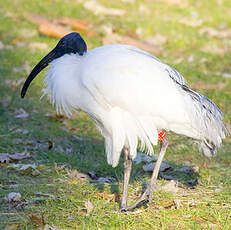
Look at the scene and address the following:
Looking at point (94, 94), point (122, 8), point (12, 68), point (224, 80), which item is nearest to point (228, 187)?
point (94, 94)

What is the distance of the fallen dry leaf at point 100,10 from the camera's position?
10.7 meters

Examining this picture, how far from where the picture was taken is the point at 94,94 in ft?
12.7

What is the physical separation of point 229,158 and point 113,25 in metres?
5.07

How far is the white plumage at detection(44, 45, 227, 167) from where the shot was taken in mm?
3854

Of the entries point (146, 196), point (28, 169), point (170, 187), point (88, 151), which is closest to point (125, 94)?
point (146, 196)

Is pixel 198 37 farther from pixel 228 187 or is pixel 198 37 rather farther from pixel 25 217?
pixel 25 217

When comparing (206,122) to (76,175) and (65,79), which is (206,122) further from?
(76,175)

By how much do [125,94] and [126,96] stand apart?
2 cm

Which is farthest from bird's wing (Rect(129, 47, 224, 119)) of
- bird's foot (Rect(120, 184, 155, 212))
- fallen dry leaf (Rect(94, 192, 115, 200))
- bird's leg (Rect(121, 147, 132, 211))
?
fallen dry leaf (Rect(94, 192, 115, 200))

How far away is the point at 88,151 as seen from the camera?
5527mm

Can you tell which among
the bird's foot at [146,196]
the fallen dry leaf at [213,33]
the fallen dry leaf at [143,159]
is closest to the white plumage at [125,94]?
the bird's foot at [146,196]

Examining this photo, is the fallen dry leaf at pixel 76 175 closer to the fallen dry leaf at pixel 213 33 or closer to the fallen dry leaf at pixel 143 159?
the fallen dry leaf at pixel 143 159

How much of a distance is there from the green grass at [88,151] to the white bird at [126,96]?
1.15 ft

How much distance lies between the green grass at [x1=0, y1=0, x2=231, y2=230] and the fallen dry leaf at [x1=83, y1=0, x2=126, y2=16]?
0.78 ft
